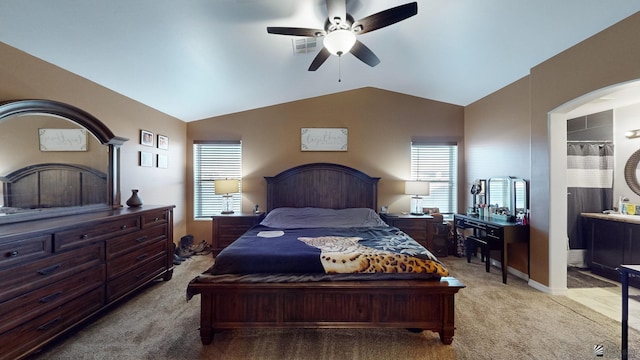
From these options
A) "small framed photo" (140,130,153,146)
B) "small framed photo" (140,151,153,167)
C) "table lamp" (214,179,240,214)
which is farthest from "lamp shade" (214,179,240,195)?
"small framed photo" (140,130,153,146)

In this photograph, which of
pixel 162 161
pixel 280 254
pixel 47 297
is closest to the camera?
pixel 47 297

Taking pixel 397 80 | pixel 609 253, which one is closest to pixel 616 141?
pixel 609 253

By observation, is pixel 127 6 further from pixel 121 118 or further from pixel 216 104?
pixel 216 104

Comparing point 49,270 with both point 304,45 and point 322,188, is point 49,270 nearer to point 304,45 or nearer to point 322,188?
point 304,45

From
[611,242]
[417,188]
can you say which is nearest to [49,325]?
[417,188]

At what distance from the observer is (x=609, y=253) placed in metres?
3.32

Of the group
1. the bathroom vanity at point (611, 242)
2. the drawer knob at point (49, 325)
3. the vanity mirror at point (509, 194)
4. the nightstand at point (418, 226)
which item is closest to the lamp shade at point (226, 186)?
the drawer knob at point (49, 325)

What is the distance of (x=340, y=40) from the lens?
6.84 ft

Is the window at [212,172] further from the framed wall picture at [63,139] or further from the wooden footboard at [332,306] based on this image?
the wooden footboard at [332,306]

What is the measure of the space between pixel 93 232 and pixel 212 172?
2.57 meters

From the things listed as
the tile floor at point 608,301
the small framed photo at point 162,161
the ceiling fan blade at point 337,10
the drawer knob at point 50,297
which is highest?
the ceiling fan blade at point 337,10

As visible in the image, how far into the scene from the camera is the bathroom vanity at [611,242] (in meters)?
3.08

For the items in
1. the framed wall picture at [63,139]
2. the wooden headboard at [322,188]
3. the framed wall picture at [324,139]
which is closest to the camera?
the framed wall picture at [63,139]

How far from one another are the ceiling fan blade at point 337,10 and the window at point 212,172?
10.5 feet
